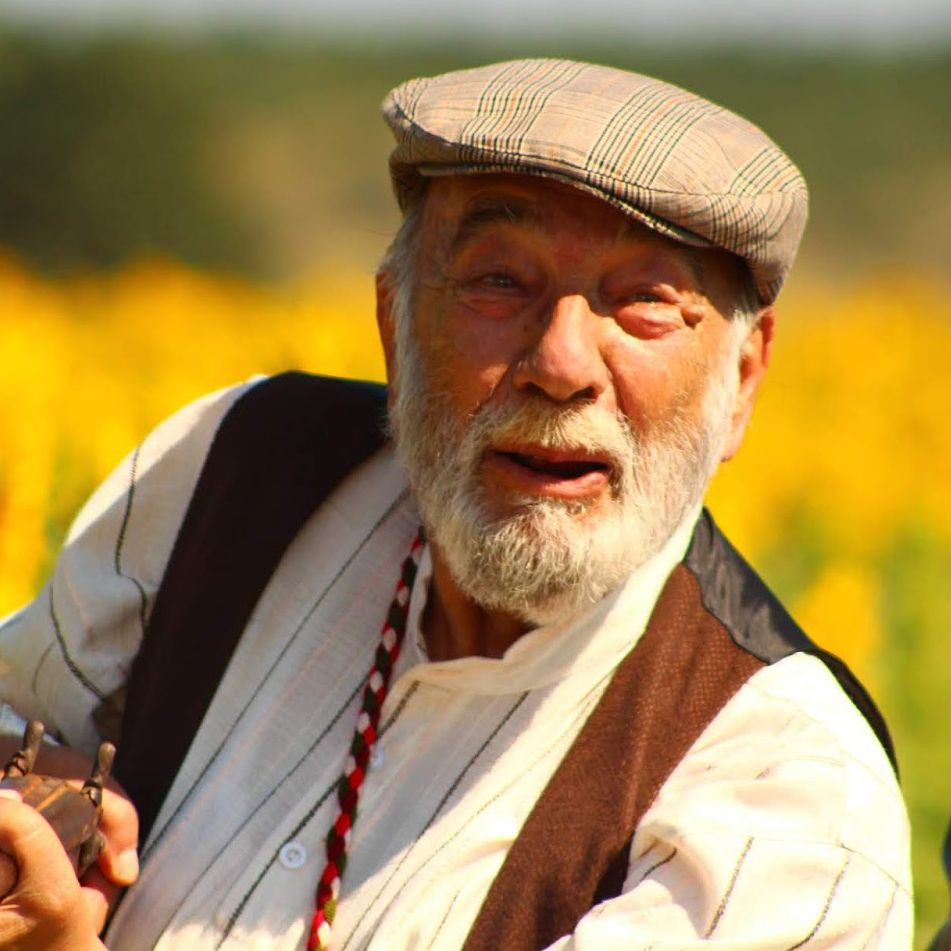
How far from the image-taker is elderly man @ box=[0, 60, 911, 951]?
2.07 m

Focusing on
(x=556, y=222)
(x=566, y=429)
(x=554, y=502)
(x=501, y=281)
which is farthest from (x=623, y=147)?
(x=554, y=502)

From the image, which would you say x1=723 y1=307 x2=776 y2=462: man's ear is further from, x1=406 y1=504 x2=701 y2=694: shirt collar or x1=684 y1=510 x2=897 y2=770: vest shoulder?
x1=406 y1=504 x2=701 y2=694: shirt collar

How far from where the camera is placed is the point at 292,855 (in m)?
2.27

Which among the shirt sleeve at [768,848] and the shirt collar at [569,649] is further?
the shirt collar at [569,649]

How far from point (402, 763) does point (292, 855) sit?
191 millimetres

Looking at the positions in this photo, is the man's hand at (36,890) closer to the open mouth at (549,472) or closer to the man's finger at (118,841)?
the man's finger at (118,841)

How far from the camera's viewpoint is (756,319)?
2412 millimetres

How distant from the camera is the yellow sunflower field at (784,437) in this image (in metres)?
3.98

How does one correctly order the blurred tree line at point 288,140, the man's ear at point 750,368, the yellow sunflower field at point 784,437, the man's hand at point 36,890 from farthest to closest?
the blurred tree line at point 288,140 < the yellow sunflower field at point 784,437 < the man's ear at point 750,368 < the man's hand at point 36,890

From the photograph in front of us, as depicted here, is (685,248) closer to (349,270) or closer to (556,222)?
(556,222)

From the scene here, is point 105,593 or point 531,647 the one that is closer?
point 531,647

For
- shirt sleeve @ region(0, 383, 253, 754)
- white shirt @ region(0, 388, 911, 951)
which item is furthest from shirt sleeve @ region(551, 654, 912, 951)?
shirt sleeve @ region(0, 383, 253, 754)

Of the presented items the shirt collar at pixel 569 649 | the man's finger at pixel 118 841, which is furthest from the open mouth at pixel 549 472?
the man's finger at pixel 118 841

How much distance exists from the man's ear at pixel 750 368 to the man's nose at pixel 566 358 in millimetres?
305
